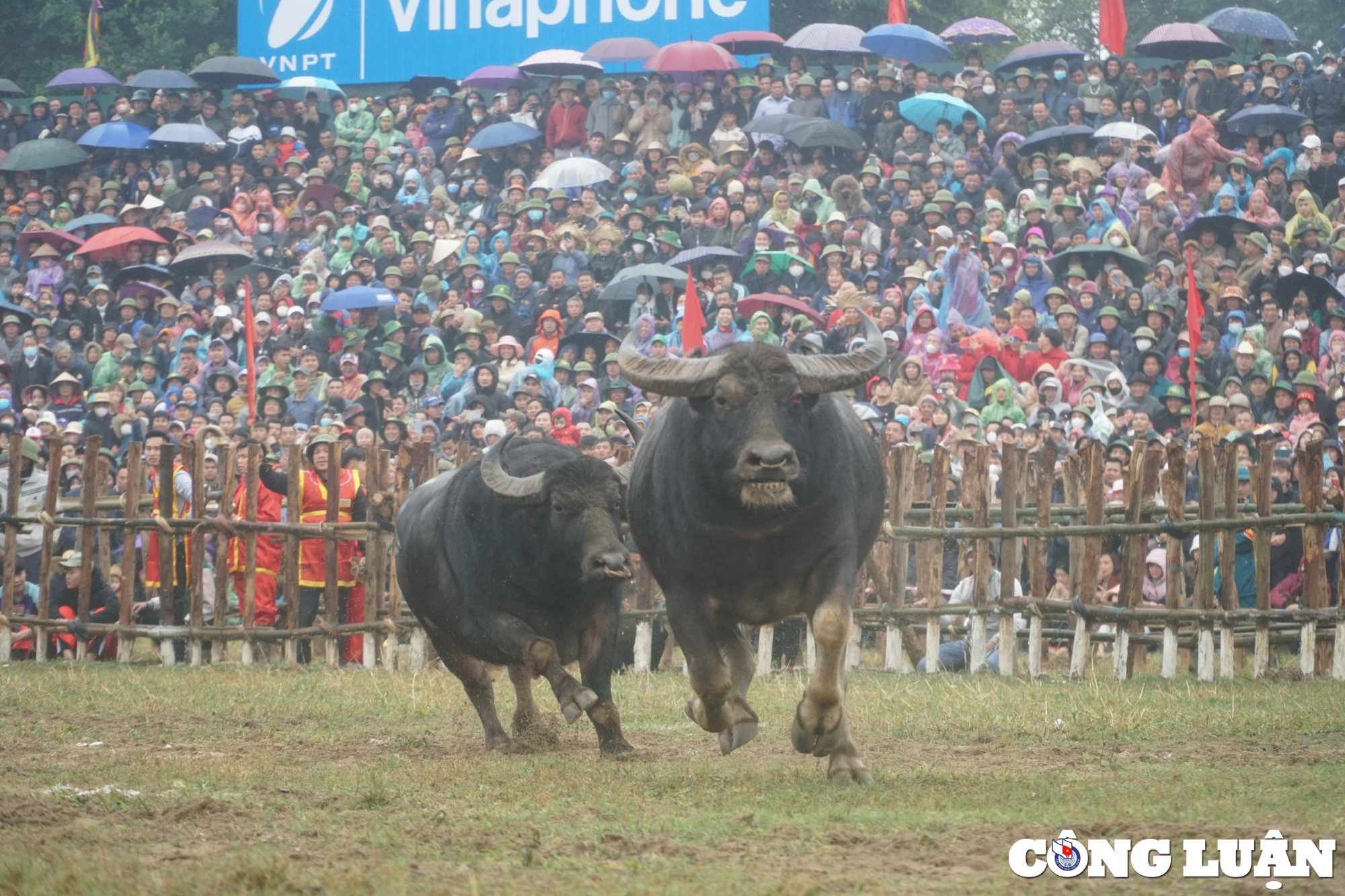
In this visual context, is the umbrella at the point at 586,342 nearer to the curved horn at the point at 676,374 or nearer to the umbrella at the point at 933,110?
the umbrella at the point at 933,110

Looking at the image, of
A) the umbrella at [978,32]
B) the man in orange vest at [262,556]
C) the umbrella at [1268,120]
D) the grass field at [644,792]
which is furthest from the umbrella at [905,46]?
the grass field at [644,792]

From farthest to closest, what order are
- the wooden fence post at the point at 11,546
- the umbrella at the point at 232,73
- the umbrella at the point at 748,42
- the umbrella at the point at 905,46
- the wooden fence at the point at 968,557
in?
the umbrella at the point at 232,73 < the umbrella at the point at 748,42 < the umbrella at the point at 905,46 < the wooden fence post at the point at 11,546 < the wooden fence at the point at 968,557

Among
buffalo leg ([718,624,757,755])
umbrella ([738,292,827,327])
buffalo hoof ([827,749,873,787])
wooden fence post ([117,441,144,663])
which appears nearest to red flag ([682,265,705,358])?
umbrella ([738,292,827,327])

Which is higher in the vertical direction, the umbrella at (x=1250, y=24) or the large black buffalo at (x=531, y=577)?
the umbrella at (x=1250, y=24)

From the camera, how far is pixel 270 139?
24.8 meters

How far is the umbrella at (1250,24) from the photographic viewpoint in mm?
21047

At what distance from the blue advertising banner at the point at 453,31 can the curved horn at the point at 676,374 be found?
19.6 meters

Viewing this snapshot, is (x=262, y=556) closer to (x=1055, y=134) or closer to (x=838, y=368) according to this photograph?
(x=838, y=368)

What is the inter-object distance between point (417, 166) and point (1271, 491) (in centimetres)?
1545

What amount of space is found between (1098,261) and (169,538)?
10107 millimetres

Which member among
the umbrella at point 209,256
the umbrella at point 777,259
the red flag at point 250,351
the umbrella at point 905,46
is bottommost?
the red flag at point 250,351

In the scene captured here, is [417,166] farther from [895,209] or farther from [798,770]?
[798,770]

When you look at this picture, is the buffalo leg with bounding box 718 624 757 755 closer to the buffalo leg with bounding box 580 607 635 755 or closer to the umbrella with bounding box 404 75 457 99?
the buffalo leg with bounding box 580 607 635 755

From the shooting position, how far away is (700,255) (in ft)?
63.5
